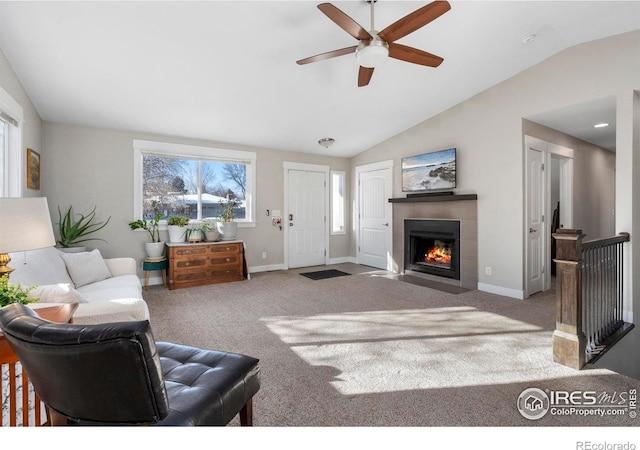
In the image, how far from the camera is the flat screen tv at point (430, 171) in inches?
187

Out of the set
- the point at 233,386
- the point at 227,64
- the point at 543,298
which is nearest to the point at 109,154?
the point at 227,64

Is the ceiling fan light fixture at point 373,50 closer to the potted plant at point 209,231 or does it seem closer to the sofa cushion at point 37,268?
the sofa cushion at point 37,268

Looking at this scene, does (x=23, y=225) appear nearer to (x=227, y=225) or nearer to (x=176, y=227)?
(x=176, y=227)

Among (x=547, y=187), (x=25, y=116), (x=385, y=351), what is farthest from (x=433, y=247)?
(x=25, y=116)

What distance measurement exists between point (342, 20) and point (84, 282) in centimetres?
336

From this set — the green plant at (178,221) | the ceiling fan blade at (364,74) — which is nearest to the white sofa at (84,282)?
the green plant at (178,221)

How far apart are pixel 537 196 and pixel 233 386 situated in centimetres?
454

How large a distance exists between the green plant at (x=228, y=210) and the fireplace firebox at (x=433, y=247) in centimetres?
299

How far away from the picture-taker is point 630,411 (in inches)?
69.1

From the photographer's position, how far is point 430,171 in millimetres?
5039

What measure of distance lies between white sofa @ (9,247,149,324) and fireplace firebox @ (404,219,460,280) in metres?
4.10

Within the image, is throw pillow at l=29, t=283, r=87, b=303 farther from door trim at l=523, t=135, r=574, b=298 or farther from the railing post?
door trim at l=523, t=135, r=574, b=298

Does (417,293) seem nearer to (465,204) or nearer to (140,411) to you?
(465,204)

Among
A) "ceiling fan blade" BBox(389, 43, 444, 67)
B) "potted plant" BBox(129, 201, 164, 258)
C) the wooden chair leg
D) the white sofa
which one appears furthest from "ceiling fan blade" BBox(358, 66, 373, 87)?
"potted plant" BBox(129, 201, 164, 258)
